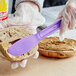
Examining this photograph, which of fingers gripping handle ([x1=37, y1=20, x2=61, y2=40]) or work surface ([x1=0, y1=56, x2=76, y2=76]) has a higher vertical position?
fingers gripping handle ([x1=37, y1=20, x2=61, y2=40])

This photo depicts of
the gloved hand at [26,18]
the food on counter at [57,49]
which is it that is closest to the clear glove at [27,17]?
the gloved hand at [26,18]

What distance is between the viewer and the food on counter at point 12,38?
1.04 metres

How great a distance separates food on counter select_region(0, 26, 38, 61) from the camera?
A: 1.04 m

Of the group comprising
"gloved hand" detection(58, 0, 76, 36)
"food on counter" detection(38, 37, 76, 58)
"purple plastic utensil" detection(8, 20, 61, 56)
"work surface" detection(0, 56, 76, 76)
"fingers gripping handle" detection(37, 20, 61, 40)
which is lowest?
"work surface" detection(0, 56, 76, 76)

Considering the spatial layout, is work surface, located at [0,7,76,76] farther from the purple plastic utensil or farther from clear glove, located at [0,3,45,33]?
clear glove, located at [0,3,45,33]

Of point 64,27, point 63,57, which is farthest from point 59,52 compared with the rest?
point 64,27

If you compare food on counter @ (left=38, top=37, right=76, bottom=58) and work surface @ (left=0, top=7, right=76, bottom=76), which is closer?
work surface @ (left=0, top=7, right=76, bottom=76)

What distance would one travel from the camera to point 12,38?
1.16 m

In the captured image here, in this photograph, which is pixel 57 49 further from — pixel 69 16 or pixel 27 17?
pixel 27 17

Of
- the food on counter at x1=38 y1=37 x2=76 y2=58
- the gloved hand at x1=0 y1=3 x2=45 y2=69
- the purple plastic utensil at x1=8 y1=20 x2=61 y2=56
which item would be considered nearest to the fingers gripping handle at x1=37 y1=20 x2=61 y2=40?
the purple plastic utensil at x1=8 y1=20 x2=61 y2=56

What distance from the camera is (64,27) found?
1.21 metres

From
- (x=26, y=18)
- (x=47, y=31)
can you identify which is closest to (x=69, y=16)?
(x=47, y=31)

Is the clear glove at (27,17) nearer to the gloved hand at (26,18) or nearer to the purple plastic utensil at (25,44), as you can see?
the gloved hand at (26,18)

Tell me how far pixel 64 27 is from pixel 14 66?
397mm
